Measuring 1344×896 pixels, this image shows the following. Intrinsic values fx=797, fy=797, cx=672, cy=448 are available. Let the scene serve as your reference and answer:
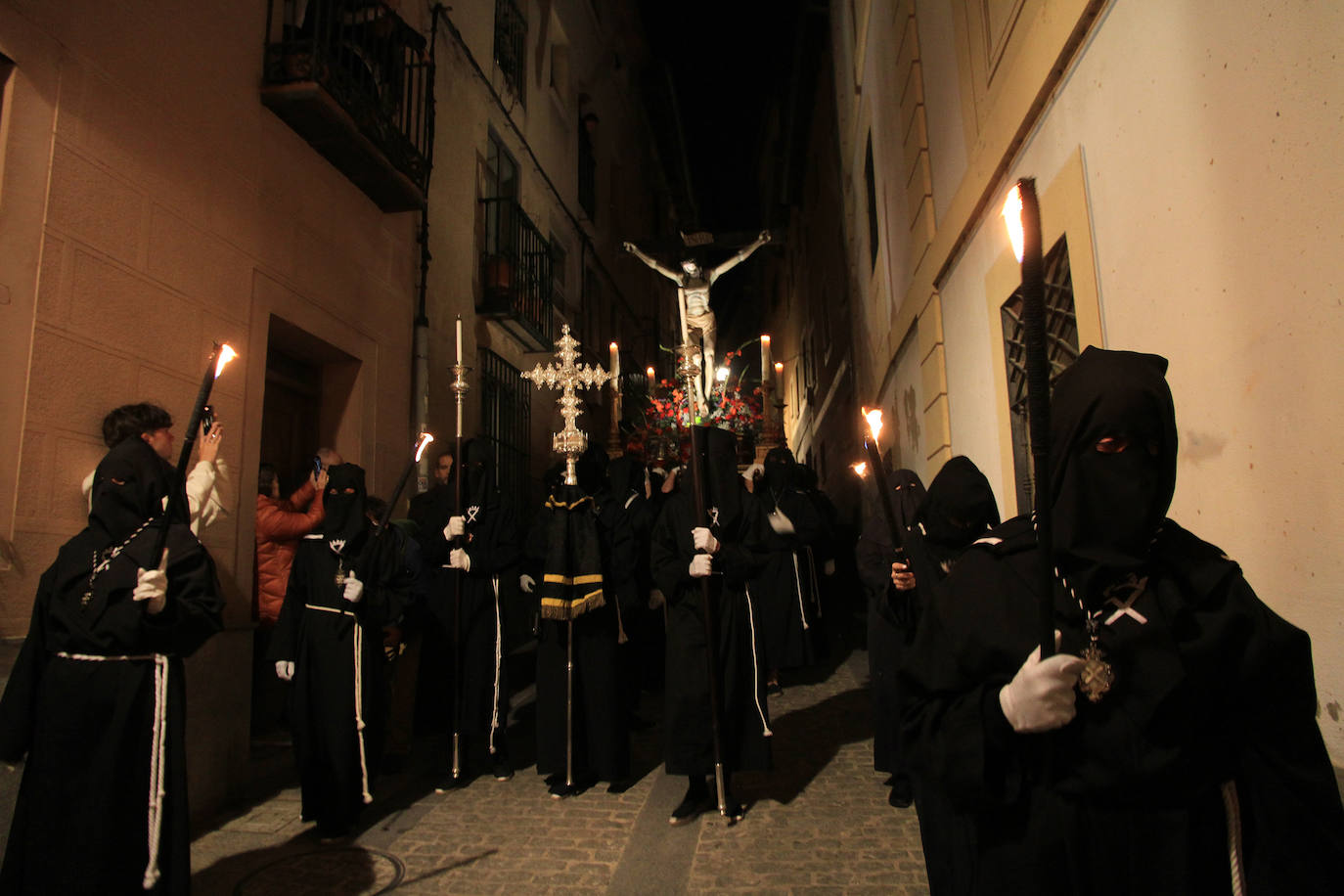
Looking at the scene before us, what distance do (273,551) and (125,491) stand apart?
2.62 meters

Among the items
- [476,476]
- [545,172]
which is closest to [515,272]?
[545,172]

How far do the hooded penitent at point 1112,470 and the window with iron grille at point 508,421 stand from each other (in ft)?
27.4

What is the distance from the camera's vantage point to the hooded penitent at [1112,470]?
174 centimetres

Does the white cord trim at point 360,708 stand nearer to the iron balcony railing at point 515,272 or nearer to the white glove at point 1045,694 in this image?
the white glove at point 1045,694

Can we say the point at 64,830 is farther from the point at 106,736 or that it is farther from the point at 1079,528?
the point at 1079,528

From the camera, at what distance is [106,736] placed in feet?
10.7

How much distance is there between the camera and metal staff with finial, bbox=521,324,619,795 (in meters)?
5.33

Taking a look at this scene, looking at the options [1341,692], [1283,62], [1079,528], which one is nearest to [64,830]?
[1079,528]

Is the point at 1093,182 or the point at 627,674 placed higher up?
the point at 1093,182

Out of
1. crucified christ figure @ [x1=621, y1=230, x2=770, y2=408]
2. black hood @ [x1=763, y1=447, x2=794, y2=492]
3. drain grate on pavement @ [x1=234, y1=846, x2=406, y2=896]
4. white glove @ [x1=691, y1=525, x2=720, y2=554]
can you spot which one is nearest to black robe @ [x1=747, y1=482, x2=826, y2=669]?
black hood @ [x1=763, y1=447, x2=794, y2=492]

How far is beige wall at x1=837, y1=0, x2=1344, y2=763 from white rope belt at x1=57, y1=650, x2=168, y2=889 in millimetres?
4215

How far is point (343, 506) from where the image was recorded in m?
5.04

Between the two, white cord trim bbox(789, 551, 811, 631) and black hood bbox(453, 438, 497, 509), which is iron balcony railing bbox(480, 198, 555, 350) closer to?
black hood bbox(453, 438, 497, 509)

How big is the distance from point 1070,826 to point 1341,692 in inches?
44.8
